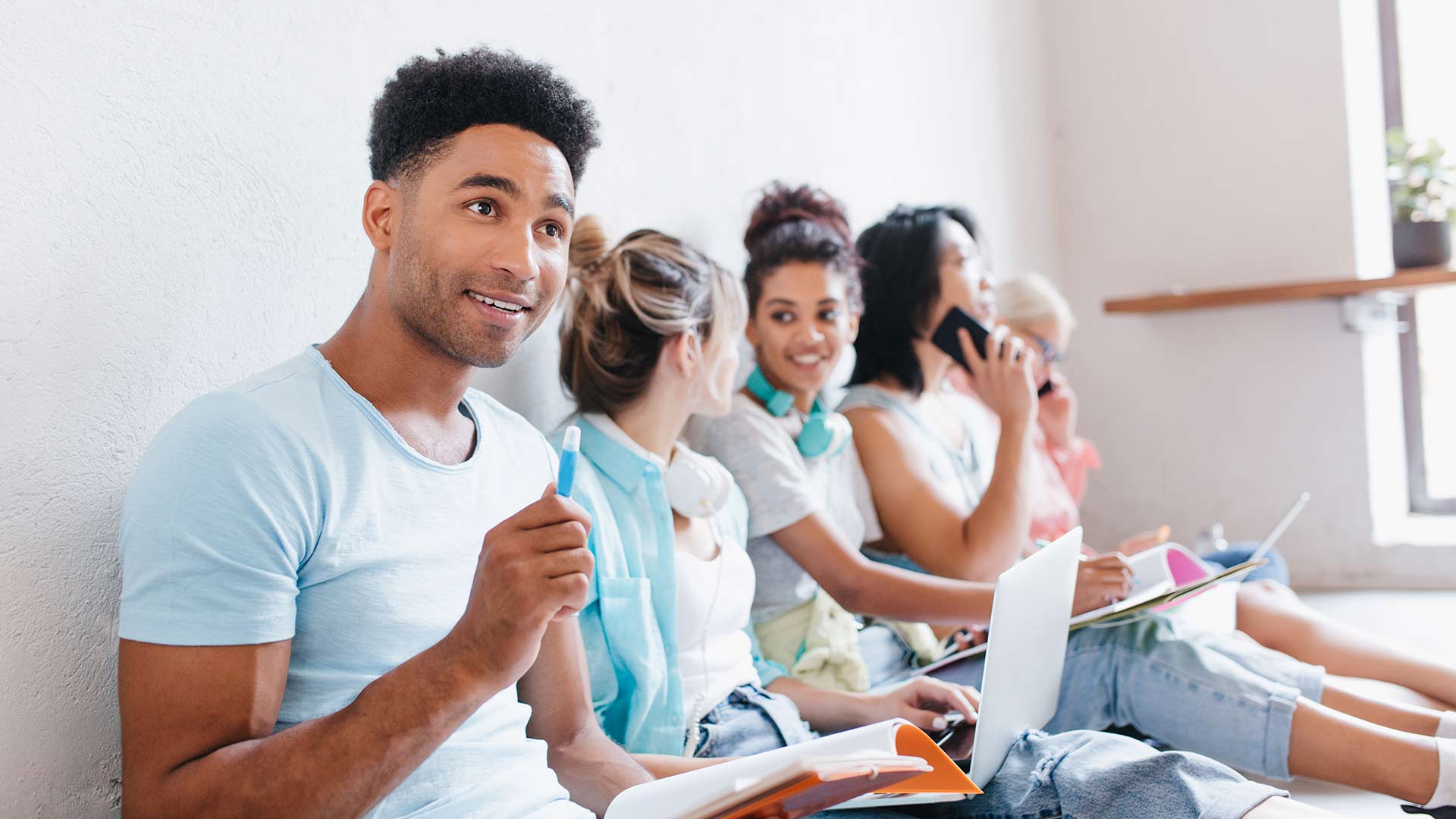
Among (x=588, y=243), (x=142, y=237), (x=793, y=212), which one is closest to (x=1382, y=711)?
(x=793, y=212)

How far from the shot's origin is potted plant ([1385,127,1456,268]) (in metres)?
2.96

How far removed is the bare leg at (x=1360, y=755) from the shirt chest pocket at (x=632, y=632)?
0.78 meters

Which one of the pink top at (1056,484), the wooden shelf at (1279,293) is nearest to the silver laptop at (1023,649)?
the pink top at (1056,484)

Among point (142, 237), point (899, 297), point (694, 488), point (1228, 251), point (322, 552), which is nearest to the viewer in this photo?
point (322, 552)

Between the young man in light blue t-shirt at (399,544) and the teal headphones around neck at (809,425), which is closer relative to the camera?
the young man in light blue t-shirt at (399,544)

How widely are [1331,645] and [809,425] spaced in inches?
37.3

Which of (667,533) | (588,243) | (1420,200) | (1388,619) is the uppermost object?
(1420,200)

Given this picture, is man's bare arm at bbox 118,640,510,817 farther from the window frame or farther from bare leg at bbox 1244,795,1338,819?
the window frame

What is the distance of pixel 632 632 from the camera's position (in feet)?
4.09

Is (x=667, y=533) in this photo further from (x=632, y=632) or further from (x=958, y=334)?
(x=958, y=334)

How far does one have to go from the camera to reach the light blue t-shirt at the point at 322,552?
2.68 ft

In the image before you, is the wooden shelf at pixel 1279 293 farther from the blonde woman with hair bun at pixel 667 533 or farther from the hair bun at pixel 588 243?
the hair bun at pixel 588 243

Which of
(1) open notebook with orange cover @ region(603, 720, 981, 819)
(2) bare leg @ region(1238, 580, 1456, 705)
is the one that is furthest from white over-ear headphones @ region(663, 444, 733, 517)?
(2) bare leg @ region(1238, 580, 1456, 705)

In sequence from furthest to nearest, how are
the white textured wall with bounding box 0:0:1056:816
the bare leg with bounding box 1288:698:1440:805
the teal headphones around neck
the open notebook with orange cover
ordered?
1. the teal headphones around neck
2. the bare leg with bounding box 1288:698:1440:805
3. the white textured wall with bounding box 0:0:1056:816
4. the open notebook with orange cover
